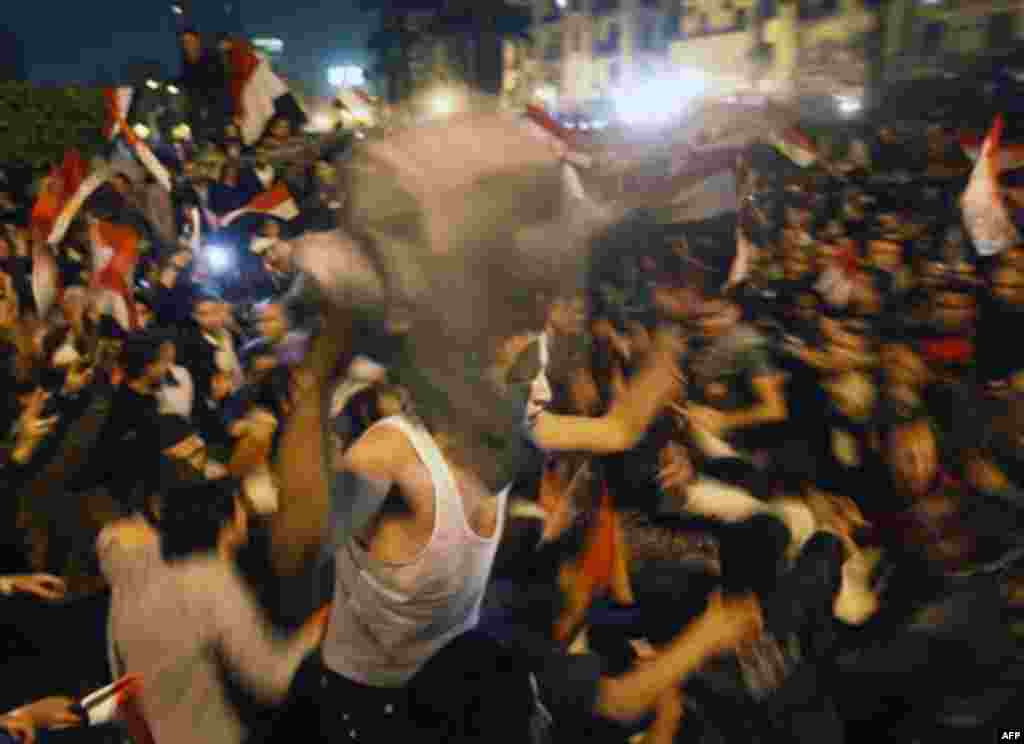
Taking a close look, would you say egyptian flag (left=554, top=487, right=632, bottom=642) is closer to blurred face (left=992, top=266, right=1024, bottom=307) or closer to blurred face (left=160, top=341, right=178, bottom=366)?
blurred face (left=160, top=341, right=178, bottom=366)

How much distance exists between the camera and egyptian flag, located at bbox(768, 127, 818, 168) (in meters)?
9.09

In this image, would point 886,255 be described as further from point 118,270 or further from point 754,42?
point 754,42

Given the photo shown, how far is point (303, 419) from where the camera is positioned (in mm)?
1633

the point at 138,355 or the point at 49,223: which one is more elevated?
the point at 49,223

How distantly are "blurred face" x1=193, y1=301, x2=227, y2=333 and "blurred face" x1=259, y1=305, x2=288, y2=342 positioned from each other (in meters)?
2.90

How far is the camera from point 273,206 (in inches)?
283

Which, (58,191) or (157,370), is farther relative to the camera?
(58,191)

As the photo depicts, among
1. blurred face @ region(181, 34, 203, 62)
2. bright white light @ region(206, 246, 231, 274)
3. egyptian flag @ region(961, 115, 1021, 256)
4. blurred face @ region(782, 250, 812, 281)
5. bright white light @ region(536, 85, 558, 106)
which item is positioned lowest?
bright white light @ region(536, 85, 558, 106)

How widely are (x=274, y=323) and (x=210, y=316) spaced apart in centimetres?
333

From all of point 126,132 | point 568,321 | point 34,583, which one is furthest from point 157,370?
point 126,132

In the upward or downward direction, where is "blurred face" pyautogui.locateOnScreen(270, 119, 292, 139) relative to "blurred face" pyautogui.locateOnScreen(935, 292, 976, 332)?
upward

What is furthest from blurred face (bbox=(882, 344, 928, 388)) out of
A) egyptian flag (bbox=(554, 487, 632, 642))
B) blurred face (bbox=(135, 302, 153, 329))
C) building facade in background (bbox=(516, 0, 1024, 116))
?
building facade in background (bbox=(516, 0, 1024, 116))

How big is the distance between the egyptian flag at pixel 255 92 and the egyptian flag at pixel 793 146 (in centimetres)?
522

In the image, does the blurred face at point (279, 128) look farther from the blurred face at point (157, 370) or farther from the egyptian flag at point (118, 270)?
the blurred face at point (157, 370)
